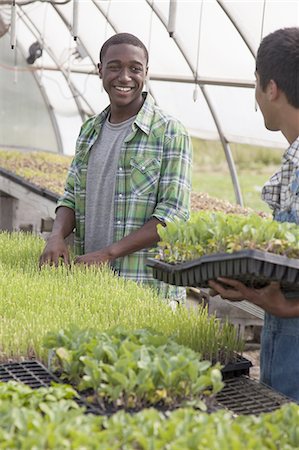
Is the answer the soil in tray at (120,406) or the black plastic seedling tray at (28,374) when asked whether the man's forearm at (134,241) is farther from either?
the soil in tray at (120,406)

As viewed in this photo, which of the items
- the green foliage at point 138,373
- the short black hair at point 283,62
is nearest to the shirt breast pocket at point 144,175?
the short black hair at point 283,62

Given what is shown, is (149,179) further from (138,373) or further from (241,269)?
(138,373)

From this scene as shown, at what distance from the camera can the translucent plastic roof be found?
7.18 metres

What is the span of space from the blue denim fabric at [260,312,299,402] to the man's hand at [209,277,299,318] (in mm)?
181

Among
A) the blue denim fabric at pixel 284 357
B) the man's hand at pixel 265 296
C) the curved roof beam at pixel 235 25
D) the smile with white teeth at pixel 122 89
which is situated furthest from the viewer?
the curved roof beam at pixel 235 25

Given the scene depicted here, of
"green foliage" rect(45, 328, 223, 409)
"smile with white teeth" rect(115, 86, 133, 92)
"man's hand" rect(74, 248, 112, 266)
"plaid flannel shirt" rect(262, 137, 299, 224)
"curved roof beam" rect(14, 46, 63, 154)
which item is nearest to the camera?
"green foliage" rect(45, 328, 223, 409)

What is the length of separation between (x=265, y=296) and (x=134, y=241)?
110 cm

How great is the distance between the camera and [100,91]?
1156 centimetres

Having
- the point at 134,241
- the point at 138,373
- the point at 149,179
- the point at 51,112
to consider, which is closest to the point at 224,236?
the point at 138,373

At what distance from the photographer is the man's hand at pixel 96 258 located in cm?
295

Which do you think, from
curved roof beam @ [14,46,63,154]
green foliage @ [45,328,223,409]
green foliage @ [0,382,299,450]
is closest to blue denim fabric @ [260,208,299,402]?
green foliage @ [45,328,223,409]

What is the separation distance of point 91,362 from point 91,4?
9.08m

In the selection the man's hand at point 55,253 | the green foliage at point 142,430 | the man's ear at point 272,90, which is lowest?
the green foliage at point 142,430

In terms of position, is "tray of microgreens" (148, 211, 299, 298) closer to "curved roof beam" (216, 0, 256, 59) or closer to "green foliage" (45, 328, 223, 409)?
"green foliage" (45, 328, 223, 409)
